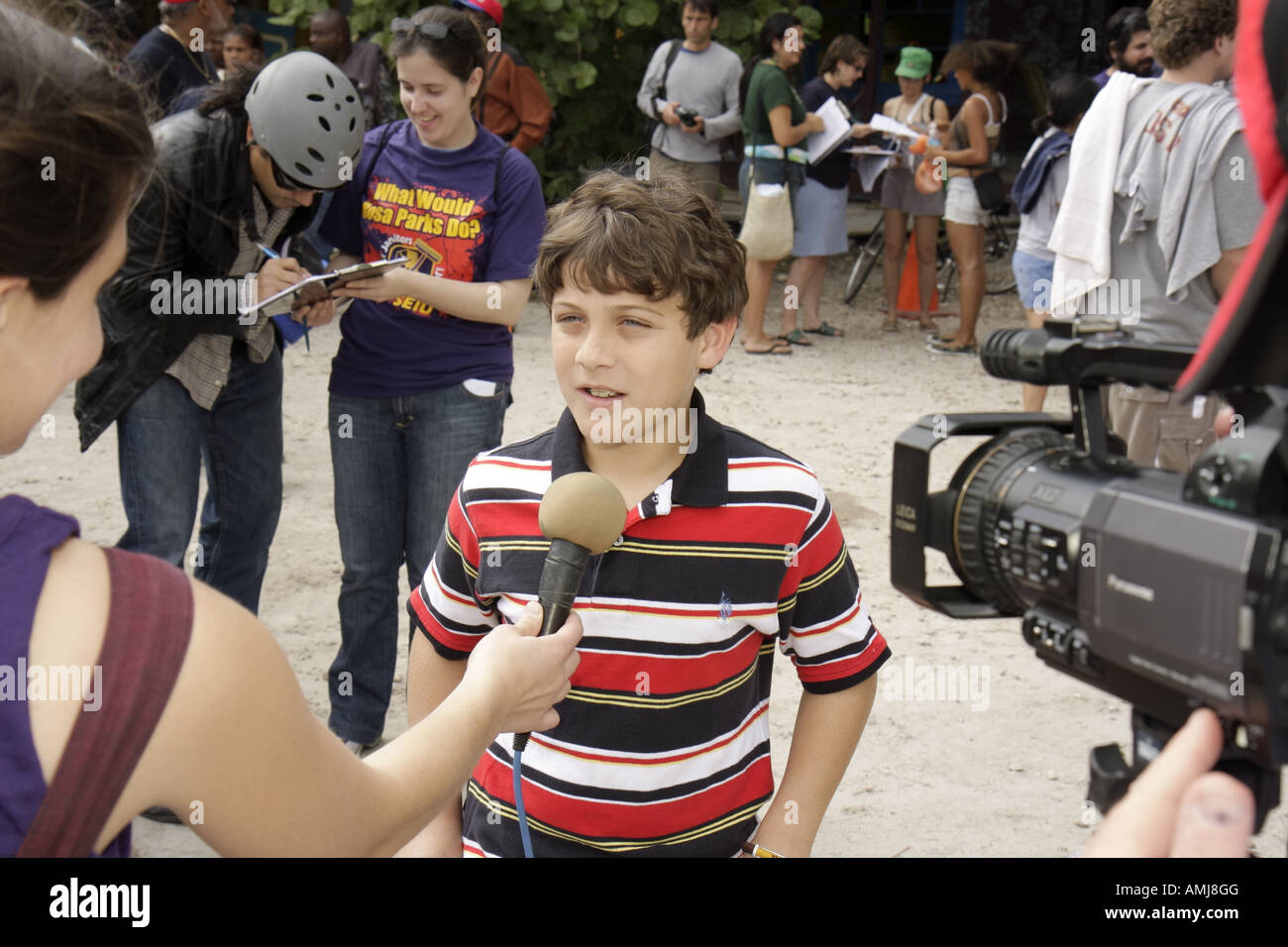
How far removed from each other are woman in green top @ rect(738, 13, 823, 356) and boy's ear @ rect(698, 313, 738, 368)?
6284mm

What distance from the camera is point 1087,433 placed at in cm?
152

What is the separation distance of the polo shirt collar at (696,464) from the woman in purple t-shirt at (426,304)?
157 cm

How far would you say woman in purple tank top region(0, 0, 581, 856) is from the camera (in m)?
1.06

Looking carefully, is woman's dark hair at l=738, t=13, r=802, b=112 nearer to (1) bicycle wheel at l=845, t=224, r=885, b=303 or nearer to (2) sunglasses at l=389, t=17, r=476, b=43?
(1) bicycle wheel at l=845, t=224, r=885, b=303

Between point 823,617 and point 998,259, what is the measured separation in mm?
10974

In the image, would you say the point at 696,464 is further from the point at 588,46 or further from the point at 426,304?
the point at 588,46

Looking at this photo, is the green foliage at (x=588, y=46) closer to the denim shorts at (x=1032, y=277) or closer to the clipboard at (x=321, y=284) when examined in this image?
the denim shorts at (x=1032, y=277)

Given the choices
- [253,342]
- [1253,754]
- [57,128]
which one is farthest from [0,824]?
[253,342]

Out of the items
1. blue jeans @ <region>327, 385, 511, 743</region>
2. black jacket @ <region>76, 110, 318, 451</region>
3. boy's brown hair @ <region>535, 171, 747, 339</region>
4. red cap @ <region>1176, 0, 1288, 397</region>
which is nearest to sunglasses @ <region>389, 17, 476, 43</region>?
black jacket @ <region>76, 110, 318, 451</region>

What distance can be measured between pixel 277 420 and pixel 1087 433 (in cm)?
285

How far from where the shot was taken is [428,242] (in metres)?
3.66

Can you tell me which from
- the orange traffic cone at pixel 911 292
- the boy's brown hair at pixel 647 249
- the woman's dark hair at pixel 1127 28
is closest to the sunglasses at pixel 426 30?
the boy's brown hair at pixel 647 249

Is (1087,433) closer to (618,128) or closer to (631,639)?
(631,639)

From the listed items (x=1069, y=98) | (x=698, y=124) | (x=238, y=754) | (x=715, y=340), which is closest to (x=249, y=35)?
(x=698, y=124)
